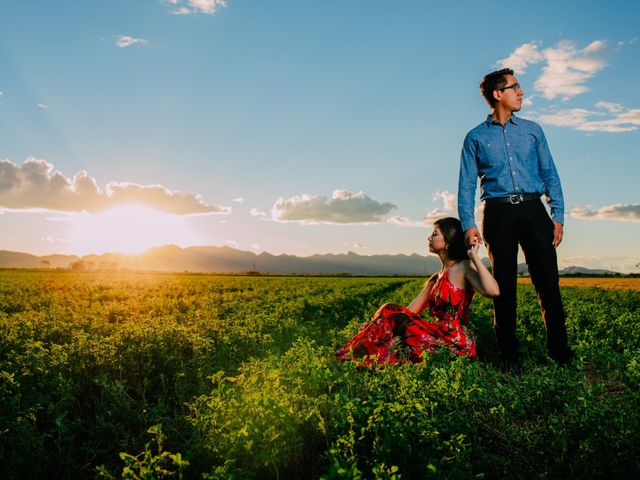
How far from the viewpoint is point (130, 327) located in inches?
288

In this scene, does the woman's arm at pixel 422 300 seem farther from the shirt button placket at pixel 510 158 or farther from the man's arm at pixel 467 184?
the shirt button placket at pixel 510 158

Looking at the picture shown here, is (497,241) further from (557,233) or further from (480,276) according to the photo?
(557,233)

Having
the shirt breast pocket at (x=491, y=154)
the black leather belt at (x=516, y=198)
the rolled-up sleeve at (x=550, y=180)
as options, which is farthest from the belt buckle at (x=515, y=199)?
the rolled-up sleeve at (x=550, y=180)

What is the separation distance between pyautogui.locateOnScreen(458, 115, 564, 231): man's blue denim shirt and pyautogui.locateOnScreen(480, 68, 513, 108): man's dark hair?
212mm

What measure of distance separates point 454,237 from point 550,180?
1433mm

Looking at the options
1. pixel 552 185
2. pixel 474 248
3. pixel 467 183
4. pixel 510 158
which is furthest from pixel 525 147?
pixel 474 248

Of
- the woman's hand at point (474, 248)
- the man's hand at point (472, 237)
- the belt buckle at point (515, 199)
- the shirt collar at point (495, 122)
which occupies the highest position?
the shirt collar at point (495, 122)

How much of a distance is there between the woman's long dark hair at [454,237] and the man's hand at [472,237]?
113 millimetres

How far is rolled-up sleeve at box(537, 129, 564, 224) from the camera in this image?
6102mm

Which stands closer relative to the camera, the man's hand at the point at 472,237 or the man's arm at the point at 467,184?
the man's hand at the point at 472,237

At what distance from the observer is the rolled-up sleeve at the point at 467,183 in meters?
5.82

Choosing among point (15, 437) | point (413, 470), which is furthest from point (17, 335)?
point (413, 470)

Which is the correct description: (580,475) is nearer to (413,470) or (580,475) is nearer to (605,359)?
(413,470)

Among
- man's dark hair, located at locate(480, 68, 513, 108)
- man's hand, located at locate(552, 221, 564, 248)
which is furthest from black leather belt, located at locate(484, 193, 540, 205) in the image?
man's dark hair, located at locate(480, 68, 513, 108)
